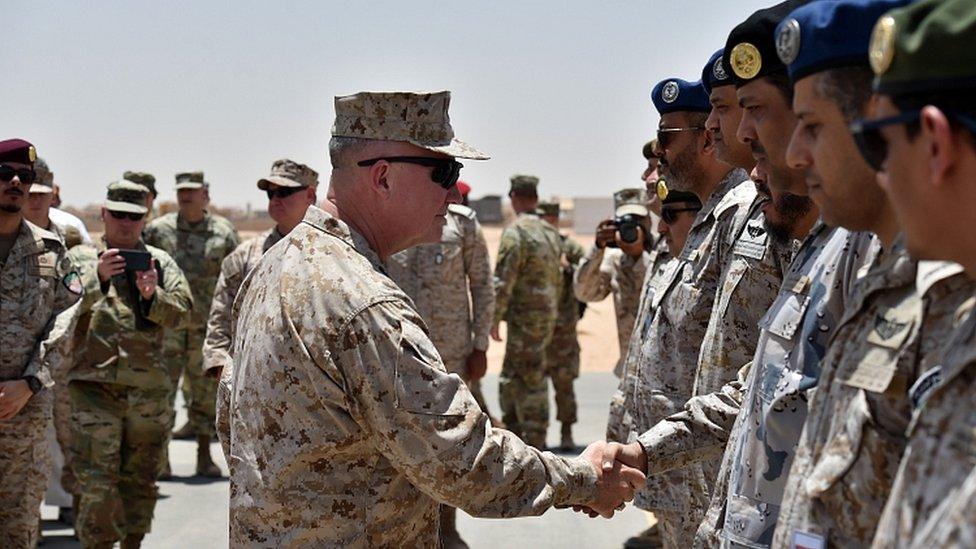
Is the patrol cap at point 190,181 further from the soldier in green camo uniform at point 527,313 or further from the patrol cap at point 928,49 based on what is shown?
the patrol cap at point 928,49

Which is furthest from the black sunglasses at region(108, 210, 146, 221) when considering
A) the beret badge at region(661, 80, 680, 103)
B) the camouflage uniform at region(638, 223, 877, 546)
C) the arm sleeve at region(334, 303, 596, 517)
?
the camouflage uniform at region(638, 223, 877, 546)

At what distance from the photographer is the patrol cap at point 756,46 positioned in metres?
3.44

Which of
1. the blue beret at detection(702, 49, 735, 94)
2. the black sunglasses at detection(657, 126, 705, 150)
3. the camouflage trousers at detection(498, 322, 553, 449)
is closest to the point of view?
the blue beret at detection(702, 49, 735, 94)

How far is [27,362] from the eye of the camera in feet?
22.1

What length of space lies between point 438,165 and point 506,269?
8.11 meters

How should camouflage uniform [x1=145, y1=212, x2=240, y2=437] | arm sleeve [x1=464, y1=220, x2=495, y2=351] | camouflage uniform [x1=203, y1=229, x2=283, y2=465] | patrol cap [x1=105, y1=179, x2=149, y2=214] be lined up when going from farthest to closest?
1. camouflage uniform [x1=145, y1=212, x2=240, y2=437]
2. arm sleeve [x1=464, y1=220, x2=495, y2=351]
3. patrol cap [x1=105, y1=179, x2=149, y2=214]
4. camouflage uniform [x1=203, y1=229, x2=283, y2=465]

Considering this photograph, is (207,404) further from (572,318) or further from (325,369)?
(325,369)

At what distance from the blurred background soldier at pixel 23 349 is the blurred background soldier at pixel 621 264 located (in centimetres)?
390

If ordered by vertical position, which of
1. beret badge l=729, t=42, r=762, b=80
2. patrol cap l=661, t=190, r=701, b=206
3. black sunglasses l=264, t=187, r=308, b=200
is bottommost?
black sunglasses l=264, t=187, r=308, b=200

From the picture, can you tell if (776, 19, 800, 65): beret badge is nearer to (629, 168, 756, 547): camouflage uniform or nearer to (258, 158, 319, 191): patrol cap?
(629, 168, 756, 547): camouflage uniform

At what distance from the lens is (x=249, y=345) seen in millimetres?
3471

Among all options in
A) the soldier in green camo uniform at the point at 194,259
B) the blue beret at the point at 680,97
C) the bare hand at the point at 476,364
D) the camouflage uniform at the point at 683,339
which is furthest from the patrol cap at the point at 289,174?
Result: the camouflage uniform at the point at 683,339

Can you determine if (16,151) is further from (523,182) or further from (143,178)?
(523,182)

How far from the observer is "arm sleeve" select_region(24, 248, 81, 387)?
6.71 meters
